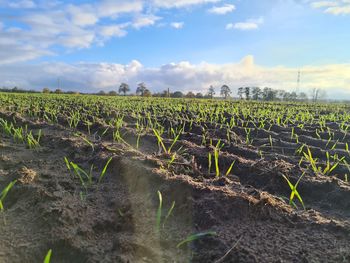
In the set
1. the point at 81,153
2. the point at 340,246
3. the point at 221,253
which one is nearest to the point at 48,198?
the point at 221,253

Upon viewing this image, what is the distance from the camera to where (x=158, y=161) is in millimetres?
2734

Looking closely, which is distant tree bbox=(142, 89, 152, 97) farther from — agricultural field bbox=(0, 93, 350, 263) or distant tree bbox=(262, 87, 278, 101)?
agricultural field bbox=(0, 93, 350, 263)

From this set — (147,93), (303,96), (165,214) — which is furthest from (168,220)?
(303,96)

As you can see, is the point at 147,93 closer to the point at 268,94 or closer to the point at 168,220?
the point at 268,94

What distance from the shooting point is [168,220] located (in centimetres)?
197

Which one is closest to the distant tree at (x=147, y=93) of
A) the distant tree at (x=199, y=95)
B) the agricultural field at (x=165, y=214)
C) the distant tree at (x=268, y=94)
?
the distant tree at (x=199, y=95)

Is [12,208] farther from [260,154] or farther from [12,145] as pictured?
[260,154]

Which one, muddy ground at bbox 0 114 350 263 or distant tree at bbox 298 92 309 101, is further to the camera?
distant tree at bbox 298 92 309 101

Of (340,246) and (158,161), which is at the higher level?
(158,161)

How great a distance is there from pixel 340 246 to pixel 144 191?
1.23 meters

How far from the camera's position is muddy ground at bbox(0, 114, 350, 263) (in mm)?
1636

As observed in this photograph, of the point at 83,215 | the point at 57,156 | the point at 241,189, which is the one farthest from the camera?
the point at 57,156

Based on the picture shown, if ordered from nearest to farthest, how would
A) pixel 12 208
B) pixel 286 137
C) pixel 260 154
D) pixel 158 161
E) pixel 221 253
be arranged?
pixel 221 253 < pixel 12 208 < pixel 158 161 < pixel 260 154 < pixel 286 137

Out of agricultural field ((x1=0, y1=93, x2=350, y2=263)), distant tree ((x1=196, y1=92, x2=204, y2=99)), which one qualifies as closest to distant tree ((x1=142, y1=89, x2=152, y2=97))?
distant tree ((x1=196, y1=92, x2=204, y2=99))
